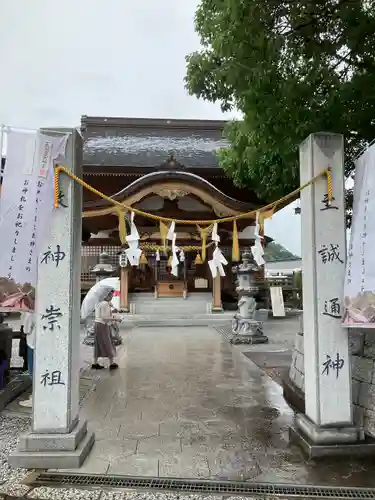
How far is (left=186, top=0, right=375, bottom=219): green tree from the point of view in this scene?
4.82 m

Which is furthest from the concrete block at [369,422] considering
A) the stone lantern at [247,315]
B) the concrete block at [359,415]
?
the stone lantern at [247,315]

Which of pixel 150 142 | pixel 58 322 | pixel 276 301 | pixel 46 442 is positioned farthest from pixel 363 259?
pixel 150 142

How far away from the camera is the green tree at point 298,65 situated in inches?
190

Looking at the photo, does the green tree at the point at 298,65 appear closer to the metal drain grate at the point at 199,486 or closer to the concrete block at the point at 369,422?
the concrete block at the point at 369,422

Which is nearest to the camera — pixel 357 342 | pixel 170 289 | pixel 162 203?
pixel 357 342

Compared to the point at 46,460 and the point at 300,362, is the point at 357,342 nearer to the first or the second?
the point at 300,362

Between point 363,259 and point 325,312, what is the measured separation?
66 centimetres

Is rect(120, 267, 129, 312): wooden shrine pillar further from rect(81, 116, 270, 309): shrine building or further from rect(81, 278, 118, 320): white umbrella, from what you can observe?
rect(81, 278, 118, 320): white umbrella

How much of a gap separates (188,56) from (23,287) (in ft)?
15.4

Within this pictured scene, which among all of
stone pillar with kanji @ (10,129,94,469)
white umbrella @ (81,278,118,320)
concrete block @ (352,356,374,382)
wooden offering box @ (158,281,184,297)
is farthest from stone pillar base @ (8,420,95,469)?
wooden offering box @ (158,281,184,297)

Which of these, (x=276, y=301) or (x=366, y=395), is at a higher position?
(x=276, y=301)

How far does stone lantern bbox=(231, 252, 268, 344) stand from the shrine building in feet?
10.7

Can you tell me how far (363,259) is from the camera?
3830 mm

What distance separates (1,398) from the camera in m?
5.71
